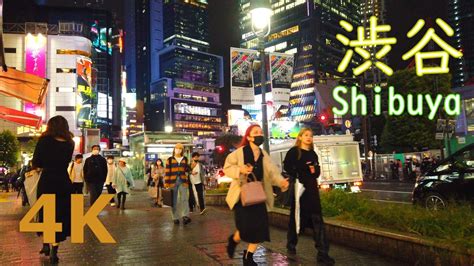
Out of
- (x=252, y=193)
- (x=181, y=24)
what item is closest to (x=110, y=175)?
(x=252, y=193)

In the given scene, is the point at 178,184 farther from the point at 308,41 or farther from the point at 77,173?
the point at 308,41

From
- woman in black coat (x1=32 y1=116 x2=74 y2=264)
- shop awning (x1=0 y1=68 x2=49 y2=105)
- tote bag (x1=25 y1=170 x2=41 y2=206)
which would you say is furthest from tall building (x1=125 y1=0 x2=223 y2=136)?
woman in black coat (x1=32 y1=116 x2=74 y2=264)

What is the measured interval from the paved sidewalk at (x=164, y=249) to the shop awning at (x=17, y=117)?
1113 cm

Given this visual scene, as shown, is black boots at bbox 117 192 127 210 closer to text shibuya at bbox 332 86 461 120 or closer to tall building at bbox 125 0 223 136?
text shibuya at bbox 332 86 461 120

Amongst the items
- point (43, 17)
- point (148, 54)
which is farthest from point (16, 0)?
point (148, 54)

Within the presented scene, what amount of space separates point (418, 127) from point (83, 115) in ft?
135

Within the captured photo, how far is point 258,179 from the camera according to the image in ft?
16.4

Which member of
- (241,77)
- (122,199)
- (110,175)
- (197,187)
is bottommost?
(122,199)

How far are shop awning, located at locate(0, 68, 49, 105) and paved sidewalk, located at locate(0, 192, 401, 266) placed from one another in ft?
16.9

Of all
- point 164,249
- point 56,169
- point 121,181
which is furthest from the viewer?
point 121,181

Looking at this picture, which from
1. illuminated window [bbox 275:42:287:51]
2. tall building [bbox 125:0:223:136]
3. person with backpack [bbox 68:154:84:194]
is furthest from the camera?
tall building [bbox 125:0:223:136]

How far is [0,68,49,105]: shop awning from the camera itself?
12.6 metres

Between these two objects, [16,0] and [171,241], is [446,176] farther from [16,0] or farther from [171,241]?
[16,0]

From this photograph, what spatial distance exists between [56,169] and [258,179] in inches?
105
